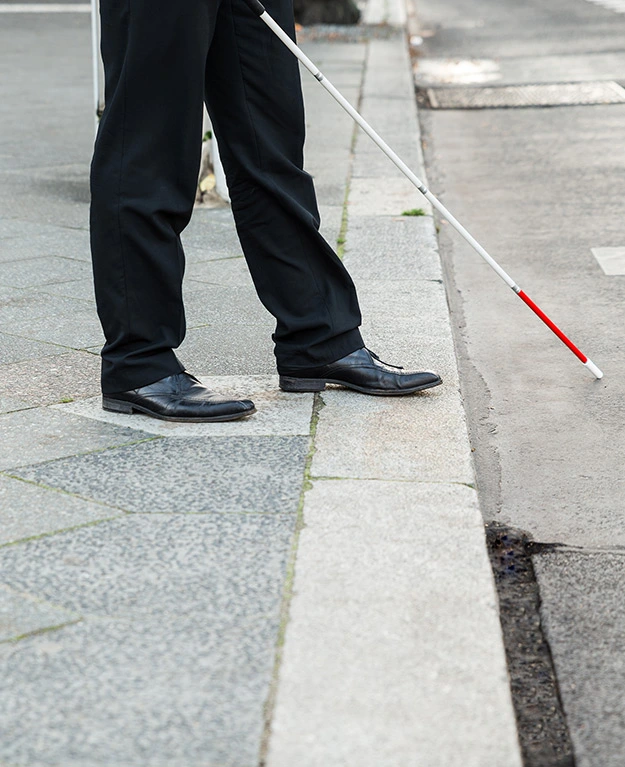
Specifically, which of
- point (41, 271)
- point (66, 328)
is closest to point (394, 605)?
point (66, 328)

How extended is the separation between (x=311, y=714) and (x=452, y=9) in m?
21.7

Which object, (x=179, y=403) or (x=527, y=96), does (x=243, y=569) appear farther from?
(x=527, y=96)

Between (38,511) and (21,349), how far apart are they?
51.1 inches

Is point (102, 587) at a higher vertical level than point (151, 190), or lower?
lower

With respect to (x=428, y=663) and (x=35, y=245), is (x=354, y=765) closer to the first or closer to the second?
(x=428, y=663)

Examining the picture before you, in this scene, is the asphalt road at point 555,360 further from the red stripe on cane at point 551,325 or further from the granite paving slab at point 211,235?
the granite paving slab at point 211,235

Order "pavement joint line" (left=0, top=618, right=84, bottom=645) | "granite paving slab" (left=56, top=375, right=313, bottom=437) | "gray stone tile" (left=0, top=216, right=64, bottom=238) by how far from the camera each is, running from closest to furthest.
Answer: "pavement joint line" (left=0, top=618, right=84, bottom=645), "granite paving slab" (left=56, top=375, right=313, bottom=437), "gray stone tile" (left=0, top=216, right=64, bottom=238)

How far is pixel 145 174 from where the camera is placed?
2.90m

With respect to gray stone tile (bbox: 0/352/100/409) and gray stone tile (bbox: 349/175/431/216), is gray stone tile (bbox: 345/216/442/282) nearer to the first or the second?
gray stone tile (bbox: 349/175/431/216)

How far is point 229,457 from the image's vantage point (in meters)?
2.71

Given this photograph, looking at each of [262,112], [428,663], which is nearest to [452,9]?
[262,112]

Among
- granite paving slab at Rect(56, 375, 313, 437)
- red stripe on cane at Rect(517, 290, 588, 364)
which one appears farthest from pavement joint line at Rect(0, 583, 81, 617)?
red stripe on cane at Rect(517, 290, 588, 364)

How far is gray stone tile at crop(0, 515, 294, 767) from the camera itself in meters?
1.68

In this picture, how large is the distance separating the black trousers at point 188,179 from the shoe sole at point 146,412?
4 centimetres
